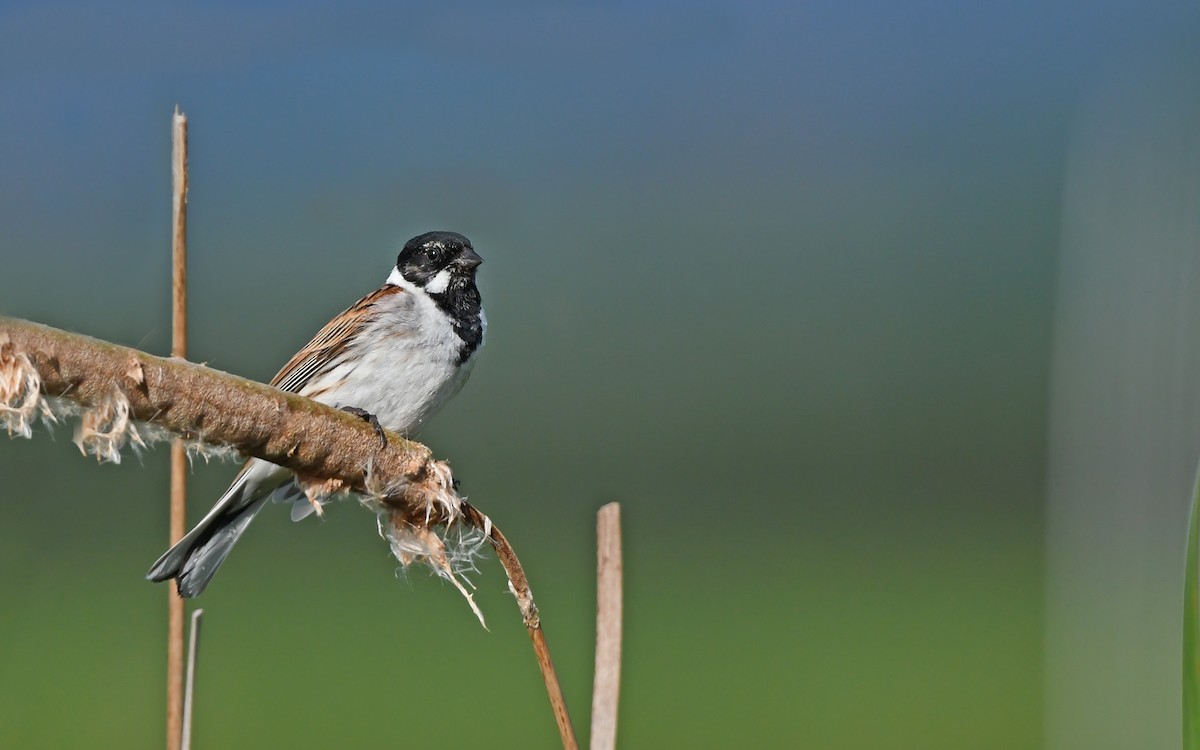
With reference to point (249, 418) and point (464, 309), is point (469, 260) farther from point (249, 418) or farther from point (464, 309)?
point (249, 418)

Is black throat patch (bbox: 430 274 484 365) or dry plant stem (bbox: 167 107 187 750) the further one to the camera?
black throat patch (bbox: 430 274 484 365)

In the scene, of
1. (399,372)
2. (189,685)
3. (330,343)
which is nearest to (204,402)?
(189,685)

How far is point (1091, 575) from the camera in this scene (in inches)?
137

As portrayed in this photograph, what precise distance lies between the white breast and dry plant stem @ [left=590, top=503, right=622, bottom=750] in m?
1.08

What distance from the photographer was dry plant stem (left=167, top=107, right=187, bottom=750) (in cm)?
119

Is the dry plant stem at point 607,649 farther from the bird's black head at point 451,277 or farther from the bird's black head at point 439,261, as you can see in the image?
the bird's black head at point 439,261

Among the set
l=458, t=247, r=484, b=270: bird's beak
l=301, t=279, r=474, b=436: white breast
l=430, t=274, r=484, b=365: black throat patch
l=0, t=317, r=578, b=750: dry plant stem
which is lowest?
l=0, t=317, r=578, b=750: dry plant stem

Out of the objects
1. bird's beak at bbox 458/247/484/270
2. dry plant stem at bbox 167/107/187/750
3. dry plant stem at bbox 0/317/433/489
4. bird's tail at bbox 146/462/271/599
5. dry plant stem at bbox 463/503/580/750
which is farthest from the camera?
bird's beak at bbox 458/247/484/270

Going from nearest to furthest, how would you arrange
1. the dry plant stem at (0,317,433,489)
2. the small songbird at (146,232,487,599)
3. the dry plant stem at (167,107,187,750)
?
the dry plant stem at (0,317,433,489) → the dry plant stem at (167,107,187,750) → the small songbird at (146,232,487,599)

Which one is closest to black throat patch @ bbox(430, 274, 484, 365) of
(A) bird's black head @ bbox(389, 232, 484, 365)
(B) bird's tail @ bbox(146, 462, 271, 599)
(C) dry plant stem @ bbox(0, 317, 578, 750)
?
(A) bird's black head @ bbox(389, 232, 484, 365)

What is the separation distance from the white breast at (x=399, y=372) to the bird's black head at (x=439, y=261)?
0.13 metres

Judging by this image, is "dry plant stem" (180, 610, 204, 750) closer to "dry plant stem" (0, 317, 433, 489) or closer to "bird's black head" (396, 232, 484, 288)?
"dry plant stem" (0, 317, 433, 489)

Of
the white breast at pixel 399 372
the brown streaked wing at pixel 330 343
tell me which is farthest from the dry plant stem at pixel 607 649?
the brown streaked wing at pixel 330 343

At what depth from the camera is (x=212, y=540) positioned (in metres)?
1.70
